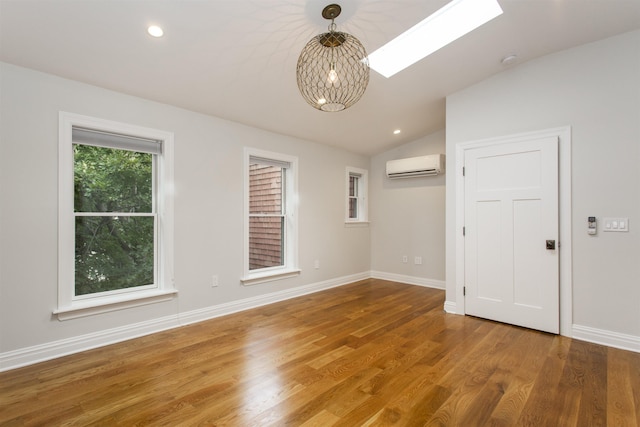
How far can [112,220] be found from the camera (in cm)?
299

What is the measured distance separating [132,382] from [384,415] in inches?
68.8

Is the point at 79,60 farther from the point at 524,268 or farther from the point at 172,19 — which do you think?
the point at 524,268

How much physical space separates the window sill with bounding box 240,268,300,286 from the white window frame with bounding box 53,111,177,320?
0.89 meters

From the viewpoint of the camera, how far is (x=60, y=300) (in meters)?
2.62

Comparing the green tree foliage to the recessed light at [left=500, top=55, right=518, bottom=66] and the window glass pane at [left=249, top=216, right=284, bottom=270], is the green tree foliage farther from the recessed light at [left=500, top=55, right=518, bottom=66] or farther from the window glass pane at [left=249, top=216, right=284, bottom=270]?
the recessed light at [left=500, top=55, right=518, bottom=66]

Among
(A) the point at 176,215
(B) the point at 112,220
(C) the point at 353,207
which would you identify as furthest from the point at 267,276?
(C) the point at 353,207

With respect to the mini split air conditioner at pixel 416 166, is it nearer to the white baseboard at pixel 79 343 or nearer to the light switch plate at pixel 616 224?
the light switch plate at pixel 616 224

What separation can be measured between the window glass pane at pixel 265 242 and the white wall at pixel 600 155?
10.5 feet

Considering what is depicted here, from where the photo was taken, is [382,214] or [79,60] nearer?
[79,60]

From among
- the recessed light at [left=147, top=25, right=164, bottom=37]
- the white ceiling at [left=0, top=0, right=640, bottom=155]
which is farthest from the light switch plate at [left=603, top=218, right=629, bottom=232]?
the recessed light at [left=147, top=25, right=164, bottom=37]

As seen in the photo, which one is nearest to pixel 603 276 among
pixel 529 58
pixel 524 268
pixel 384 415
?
pixel 524 268

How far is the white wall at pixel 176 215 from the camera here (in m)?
2.43

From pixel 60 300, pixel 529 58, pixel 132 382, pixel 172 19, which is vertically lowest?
pixel 132 382

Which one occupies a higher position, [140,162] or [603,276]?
[140,162]
